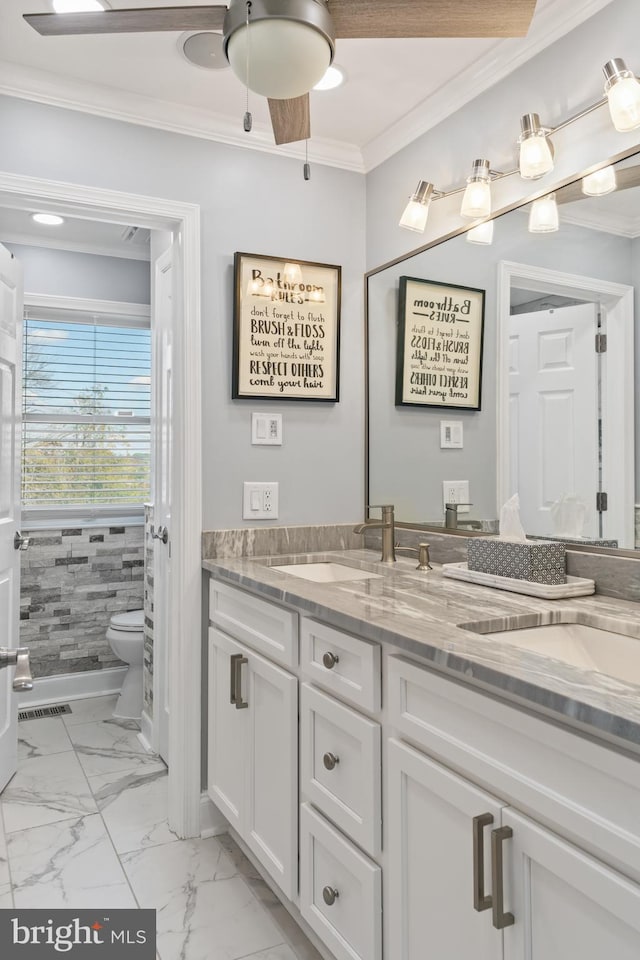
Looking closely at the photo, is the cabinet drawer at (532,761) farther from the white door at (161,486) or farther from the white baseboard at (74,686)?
the white baseboard at (74,686)

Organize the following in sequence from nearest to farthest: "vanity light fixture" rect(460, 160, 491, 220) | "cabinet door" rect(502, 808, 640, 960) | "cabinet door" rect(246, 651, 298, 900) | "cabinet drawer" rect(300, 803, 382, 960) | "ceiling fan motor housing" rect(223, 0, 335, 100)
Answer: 1. "cabinet door" rect(502, 808, 640, 960)
2. "ceiling fan motor housing" rect(223, 0, 335, 100)
3. "cabinet drawer" rect(300, 803, 382, 960)
4. "cabinet door" rect(246, 651, 298, 900)
5. "vanity light fixture" rect(460, 160, 491, 220)

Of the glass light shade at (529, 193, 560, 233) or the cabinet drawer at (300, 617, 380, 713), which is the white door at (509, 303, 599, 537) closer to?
the glass light shade at (529, 193, 560, 233)

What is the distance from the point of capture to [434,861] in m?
1.20

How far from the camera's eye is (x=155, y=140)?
7.49 feet

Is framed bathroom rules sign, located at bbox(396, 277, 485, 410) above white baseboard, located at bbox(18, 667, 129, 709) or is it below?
above

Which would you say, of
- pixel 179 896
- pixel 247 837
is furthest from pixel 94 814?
pixel 247 837

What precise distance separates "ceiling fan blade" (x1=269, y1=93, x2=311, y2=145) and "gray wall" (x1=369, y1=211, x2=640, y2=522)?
2.09 ft

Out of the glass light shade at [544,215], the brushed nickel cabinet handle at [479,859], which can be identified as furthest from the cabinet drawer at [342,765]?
the glass light shade at [544,215]

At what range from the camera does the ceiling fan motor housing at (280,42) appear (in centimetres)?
115

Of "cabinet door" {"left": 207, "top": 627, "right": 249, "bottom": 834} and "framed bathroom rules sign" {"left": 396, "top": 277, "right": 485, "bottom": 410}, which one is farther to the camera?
"framed bathroom rules sign" {"left": 396, "top": 277, "right": 485, "bottom": 410}

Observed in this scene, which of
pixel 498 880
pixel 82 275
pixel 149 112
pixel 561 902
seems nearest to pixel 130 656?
pixel 82 275

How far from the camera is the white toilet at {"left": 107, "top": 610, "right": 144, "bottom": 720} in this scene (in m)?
3.34

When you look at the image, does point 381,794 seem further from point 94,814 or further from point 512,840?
point 94,814
